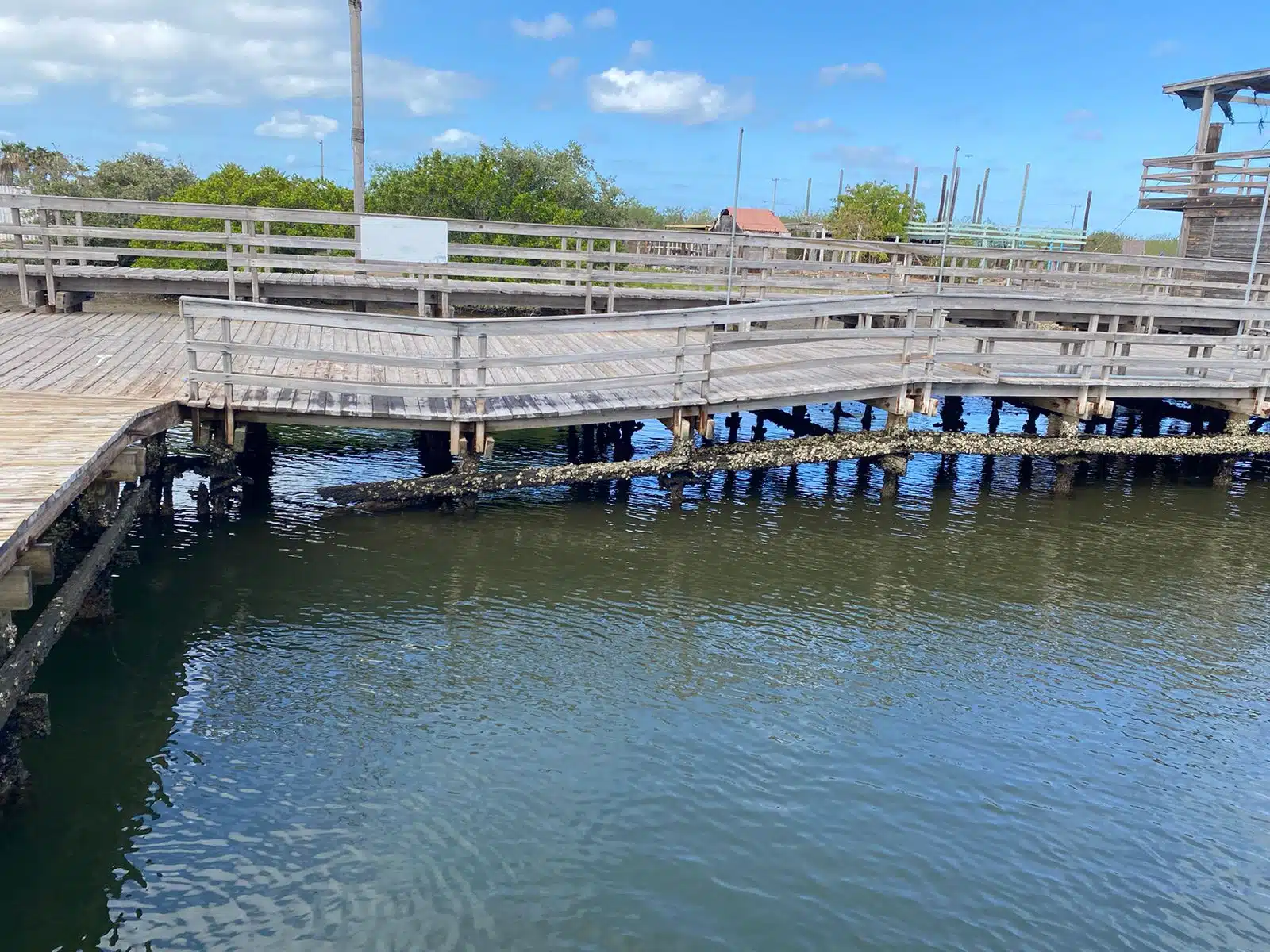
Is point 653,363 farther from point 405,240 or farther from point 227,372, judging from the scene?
point 227,372

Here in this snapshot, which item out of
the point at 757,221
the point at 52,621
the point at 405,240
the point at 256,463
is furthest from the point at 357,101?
the point at 757,221

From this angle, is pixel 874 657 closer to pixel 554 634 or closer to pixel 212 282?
pixel 554 634

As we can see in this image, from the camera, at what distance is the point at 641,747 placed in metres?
6.68

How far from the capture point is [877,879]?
552 cm

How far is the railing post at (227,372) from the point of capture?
952 centimetres

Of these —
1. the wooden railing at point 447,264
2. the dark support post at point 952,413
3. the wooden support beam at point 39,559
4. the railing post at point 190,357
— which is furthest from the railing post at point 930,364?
the wooden support beam at point 39,559

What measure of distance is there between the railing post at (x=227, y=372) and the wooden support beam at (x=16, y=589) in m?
4.38

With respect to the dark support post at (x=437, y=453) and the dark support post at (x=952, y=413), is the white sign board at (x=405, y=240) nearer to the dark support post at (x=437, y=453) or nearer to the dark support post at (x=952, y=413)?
the dark support post at (x=437, y=453)

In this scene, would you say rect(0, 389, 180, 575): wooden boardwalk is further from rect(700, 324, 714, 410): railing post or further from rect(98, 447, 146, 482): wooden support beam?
rect(700, 324, 714, 410): railing post

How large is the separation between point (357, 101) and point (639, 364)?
315 inches

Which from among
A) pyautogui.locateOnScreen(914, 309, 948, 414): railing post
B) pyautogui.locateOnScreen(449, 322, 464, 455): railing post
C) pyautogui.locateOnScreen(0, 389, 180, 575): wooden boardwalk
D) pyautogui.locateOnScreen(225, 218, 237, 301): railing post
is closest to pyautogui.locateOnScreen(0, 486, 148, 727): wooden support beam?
pyautogui.locateOnScreen(0, 389, 180, 575): wooden boardwalk

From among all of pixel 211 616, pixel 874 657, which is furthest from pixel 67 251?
pixel 874 657

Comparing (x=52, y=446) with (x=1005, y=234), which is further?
(x=1005, y=234)

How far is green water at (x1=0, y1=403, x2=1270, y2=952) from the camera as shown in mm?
5219
